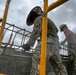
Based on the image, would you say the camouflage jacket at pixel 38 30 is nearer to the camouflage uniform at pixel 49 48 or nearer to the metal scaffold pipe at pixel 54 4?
the camouflage uniform at pixel 49 48

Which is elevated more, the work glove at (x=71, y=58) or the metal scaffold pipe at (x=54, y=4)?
the metal scaffold pipe at (x=54, y=4)

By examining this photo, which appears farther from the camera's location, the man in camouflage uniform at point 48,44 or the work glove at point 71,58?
the work glove at point 71,58

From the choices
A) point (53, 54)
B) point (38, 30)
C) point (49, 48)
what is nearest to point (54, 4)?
point (38, 30)

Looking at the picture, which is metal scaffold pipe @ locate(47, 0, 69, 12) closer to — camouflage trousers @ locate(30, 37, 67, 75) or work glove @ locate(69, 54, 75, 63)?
camouflage trousers @ locate(30, 37, 67, 75)

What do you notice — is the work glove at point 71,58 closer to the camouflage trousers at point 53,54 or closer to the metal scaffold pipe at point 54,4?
the camouflage trousers at point 53,54

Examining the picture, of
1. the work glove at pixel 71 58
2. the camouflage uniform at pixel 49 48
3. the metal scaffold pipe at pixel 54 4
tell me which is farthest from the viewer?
the work glove at pixel 71 58

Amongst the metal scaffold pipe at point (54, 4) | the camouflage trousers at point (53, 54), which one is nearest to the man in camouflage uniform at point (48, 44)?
the camouflage trousers at point (53, 54)

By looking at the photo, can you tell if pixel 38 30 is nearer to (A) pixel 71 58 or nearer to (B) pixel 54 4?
(B) pixel 54 4

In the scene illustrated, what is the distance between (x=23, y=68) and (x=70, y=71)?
2005mm

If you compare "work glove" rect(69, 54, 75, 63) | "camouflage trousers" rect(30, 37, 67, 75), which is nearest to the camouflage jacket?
"camouflage trousers" rect(30, 37, 67, 75)

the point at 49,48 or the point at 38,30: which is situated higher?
the point at 38,30

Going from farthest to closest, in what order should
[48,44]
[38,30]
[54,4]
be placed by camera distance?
[48,44], [38,30], [54,4]

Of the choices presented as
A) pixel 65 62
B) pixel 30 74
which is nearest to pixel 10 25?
pixel 30 74

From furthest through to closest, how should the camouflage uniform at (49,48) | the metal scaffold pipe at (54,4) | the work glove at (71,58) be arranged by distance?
the work glove at (71,58) → the camouflage uniform at (49,48) → the metal scaffold pipe at (54,4)
